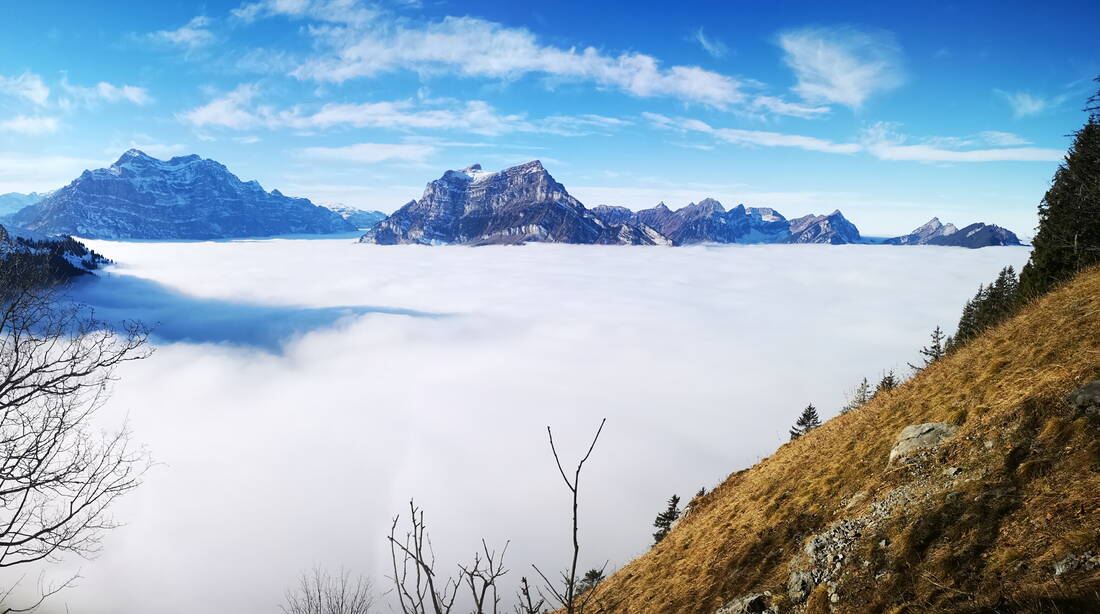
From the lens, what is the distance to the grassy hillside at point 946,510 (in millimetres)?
8258

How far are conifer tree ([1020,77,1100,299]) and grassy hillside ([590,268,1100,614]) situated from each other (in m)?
13.2

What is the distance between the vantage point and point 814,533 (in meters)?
12.2

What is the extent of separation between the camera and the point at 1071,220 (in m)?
28.5

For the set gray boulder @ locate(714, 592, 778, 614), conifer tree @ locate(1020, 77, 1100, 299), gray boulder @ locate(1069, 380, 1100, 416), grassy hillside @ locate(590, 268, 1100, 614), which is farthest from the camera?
conifer tree @ locate(1020, 77, 1100, 299)

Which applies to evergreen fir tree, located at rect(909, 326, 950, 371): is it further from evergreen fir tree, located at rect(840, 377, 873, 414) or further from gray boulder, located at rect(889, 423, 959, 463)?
gray boulder, located at rect(889, 423, 959, 463)

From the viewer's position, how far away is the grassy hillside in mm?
8258

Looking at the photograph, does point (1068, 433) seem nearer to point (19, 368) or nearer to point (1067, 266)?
point (19, 368)

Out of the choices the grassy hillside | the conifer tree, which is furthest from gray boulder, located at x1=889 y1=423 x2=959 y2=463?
the conifer tree

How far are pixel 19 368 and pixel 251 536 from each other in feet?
624

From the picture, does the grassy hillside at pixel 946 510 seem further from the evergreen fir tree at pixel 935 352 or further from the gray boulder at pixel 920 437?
the evergreen fir tree at pixel 935 352

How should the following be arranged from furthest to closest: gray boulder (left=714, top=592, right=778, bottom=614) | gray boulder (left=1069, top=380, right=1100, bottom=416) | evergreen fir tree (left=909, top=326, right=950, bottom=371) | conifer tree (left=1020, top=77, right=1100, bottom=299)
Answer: conifer tree (left=1020, top=77, right=1100, bottom=299)
evergreen fir tree (left=909, top=326, right=950, bottom=371)
gray boulder (left=714, top=592, right=778, bottom=614)
gray boulder (left=1069, top=380, right=1100, bottom=416)

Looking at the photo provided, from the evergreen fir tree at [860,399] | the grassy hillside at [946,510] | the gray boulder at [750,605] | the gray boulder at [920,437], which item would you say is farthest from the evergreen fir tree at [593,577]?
the evergreen fir tree at [860,399]

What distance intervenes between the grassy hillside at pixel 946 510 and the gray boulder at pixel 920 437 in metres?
0.31

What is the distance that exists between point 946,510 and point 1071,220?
31.3 meters
